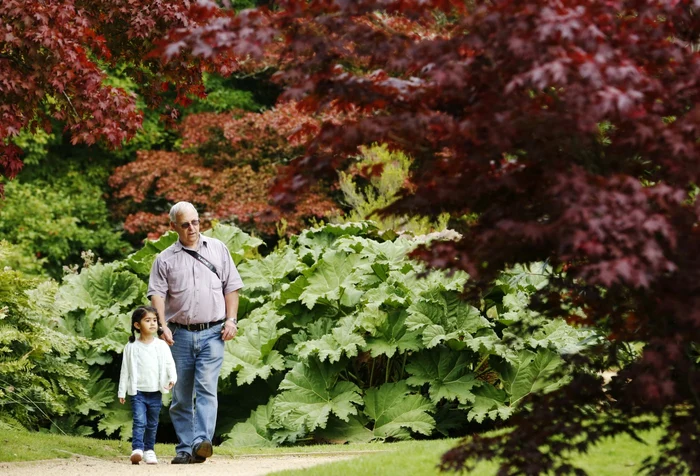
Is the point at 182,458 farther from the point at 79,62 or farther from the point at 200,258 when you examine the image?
the point at 79,62

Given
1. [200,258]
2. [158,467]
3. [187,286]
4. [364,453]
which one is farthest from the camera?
[364,453]

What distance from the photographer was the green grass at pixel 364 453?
5867mm

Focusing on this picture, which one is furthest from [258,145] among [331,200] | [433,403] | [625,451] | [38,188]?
[625,451]

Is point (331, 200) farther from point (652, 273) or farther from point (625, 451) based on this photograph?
point (652, 273)

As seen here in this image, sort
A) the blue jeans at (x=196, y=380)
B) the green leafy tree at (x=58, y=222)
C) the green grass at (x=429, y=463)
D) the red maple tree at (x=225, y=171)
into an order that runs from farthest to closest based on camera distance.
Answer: the green leafy tree at (x=58, y=222) → the red maple tree at (x=225, y=171) → the blue jeans at (x=196, y=380) → the green grass at (x=429, y=463)

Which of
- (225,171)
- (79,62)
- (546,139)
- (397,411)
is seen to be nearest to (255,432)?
(397,411)

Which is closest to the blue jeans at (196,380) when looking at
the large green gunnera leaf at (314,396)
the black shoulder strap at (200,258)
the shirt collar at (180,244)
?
the black shoulder strap at (200,258)

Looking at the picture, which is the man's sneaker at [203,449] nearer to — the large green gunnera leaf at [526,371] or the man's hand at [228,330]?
the man's hand at [228,330]

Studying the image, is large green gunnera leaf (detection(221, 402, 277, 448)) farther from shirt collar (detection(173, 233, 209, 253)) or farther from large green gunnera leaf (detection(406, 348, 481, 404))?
shirt collar (detection(173, 233, 209, 253))

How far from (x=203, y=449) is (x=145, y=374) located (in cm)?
77

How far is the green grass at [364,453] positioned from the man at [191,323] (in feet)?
2.92

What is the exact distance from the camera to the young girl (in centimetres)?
732

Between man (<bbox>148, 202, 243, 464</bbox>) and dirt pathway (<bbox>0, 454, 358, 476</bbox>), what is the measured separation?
22 centimetres

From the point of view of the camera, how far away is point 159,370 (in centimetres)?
737
